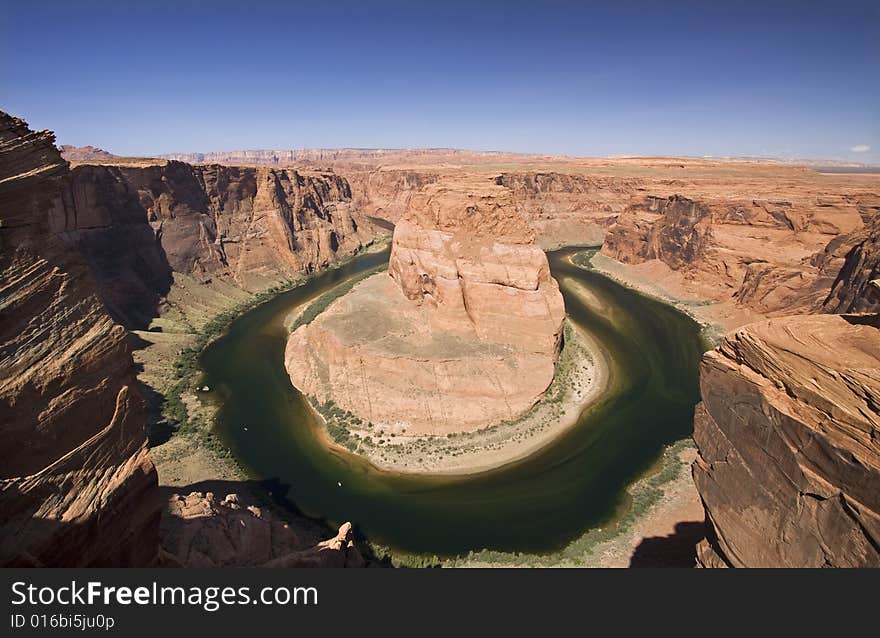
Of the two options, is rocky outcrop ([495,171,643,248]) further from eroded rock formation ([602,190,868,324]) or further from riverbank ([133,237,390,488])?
riverbank ([133,237,390,488])

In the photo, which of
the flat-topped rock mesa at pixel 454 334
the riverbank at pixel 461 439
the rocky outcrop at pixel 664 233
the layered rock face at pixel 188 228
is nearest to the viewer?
the riverbank at pixel 461 439

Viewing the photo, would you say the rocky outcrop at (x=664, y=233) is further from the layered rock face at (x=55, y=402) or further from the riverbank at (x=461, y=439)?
the layered rock face at (x=55, y=402)

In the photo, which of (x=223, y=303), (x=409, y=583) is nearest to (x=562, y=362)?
(x=409, y=583)

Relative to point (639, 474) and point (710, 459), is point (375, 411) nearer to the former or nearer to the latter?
point (639, 474)

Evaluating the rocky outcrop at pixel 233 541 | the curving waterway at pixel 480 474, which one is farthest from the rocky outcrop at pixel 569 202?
the rocky outcrop at pixel 233 541

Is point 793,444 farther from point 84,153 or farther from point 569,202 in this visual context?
point 84,153
